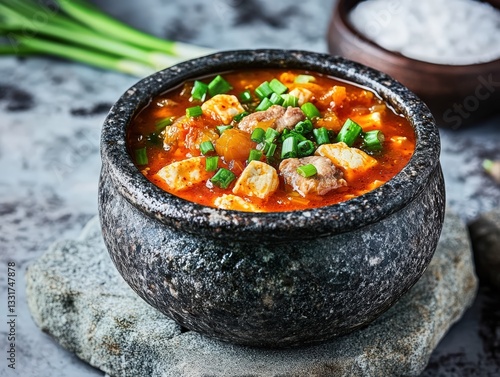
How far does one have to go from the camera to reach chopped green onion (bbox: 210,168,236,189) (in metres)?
2.71

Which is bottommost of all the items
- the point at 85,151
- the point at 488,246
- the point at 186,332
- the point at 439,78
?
the point at 85,151

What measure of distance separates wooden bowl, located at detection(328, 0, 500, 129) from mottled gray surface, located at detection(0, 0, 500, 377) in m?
0.18

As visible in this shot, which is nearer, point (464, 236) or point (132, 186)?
point (132, 186)

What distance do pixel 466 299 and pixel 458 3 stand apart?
207 cm

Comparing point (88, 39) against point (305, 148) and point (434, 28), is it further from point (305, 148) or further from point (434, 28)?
point (305, 148)

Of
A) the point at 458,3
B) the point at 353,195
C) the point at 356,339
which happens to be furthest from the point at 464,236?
the point at 458,3

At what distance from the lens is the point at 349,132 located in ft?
9.55

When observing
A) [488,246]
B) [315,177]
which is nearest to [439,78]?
[488,246]

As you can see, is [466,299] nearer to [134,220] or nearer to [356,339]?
[356,339]

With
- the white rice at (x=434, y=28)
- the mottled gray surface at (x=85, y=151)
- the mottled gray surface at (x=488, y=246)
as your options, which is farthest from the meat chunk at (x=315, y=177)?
the white rice at (x=434, y=28)

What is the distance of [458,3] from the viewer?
4820mm

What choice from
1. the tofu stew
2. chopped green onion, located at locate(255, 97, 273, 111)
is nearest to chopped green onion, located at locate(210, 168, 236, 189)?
the tofu stew

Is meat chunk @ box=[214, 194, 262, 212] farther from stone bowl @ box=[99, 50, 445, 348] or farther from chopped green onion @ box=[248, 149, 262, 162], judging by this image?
chopped green onion @ box=[248, 149, 262, 162]

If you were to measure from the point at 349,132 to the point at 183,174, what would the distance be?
63 centimetres
